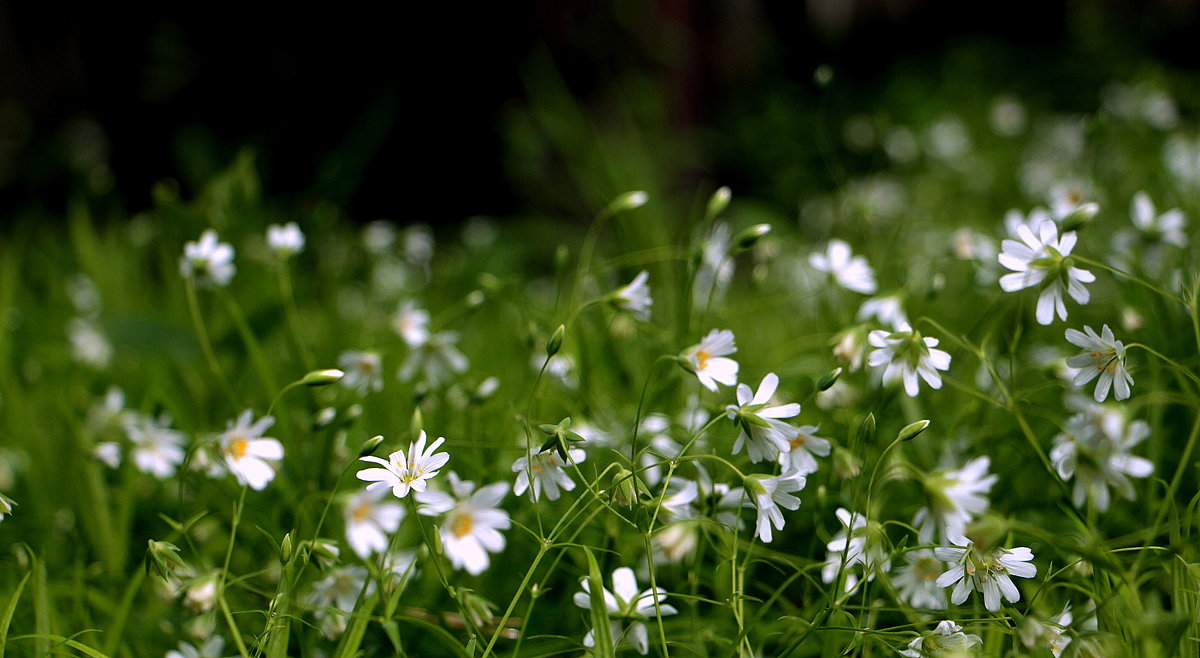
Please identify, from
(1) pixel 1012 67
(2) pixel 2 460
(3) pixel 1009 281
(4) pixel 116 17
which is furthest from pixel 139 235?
(1) pixel 1012 67

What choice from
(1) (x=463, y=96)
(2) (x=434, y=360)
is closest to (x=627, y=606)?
(2) (x=434, y=360)

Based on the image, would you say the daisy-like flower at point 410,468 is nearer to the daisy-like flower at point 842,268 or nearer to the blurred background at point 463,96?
the daisy-like flower at point 842,268

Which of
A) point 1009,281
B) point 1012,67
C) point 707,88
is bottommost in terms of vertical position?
point 1012,67

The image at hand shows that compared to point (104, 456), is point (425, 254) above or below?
below

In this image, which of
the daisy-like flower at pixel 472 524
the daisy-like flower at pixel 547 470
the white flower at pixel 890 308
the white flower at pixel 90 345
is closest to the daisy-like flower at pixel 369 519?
the daisy-like flower at pixel 472 524

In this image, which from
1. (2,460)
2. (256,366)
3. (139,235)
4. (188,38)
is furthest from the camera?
(188,38)

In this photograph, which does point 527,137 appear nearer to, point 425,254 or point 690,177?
point 690,177

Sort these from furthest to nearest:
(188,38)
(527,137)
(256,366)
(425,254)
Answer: (188,38), (527,137), (425,254), (256,366)

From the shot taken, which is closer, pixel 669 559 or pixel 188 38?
pixel 669 559
